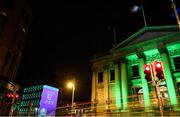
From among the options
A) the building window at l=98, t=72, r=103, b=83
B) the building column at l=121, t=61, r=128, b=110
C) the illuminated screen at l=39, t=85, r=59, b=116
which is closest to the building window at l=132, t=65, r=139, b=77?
the building column at l=121, t=61, r=128, b=110

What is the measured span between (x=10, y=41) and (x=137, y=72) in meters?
21.0

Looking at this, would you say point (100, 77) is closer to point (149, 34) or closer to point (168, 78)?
point (149, 34)

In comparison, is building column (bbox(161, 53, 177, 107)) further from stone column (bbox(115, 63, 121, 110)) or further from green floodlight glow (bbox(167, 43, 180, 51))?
stone column (bbox(115, 63, 121, 110))

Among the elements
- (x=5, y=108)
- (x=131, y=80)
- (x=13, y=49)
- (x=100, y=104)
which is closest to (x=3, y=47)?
(x=13, y=49)

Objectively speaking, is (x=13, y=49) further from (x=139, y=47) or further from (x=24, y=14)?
(x=139, y=47)

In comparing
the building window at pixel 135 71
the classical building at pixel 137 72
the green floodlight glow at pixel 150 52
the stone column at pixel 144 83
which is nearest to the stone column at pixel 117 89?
the classical building at pixel 137 72

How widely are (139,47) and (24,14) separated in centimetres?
1941

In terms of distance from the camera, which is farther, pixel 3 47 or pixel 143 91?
pixel 143 91

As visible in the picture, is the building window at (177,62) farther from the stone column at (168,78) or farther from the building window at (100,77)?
the building window at (100,77)

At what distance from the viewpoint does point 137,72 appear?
3067 centimetres

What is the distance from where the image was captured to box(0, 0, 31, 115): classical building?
61.8ft

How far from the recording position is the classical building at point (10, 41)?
1885 cm

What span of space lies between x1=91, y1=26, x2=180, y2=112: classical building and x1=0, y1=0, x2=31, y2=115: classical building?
1555 centimetres

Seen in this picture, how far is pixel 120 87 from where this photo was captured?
30109 millimetres
